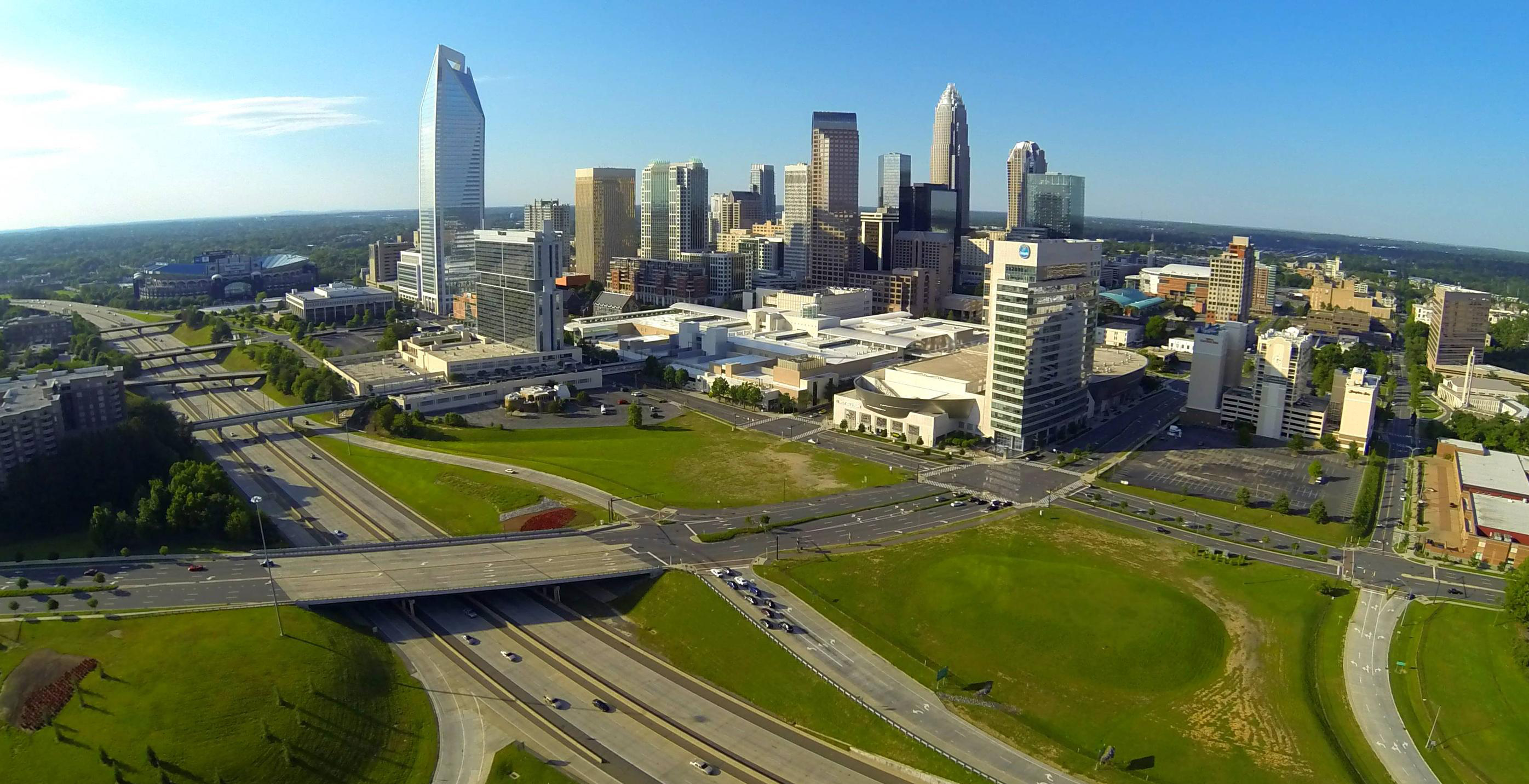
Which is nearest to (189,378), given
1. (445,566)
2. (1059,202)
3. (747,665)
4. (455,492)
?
(455,492)

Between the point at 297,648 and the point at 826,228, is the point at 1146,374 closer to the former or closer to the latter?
the point at 826,228

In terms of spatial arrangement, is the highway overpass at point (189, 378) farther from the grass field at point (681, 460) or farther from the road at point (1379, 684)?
the road at point (1379, 684)

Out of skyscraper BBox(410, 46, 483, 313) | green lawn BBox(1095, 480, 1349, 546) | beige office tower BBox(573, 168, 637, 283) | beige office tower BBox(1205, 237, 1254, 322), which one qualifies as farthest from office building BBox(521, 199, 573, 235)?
green lawn BBox(1095, 480, 1349, 546)

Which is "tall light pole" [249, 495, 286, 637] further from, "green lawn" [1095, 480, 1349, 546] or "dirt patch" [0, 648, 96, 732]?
"green lawn" [1095, 480, 1349, 546]

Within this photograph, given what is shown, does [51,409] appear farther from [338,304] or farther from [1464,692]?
[338,304]

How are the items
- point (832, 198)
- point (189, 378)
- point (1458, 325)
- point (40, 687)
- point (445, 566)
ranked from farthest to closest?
point (832, 198) < point (1458, 325) < point (189, 378) < point (445, 566) < point (40, 687)

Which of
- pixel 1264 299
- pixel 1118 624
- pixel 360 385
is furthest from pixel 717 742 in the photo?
pixel 1264 299
